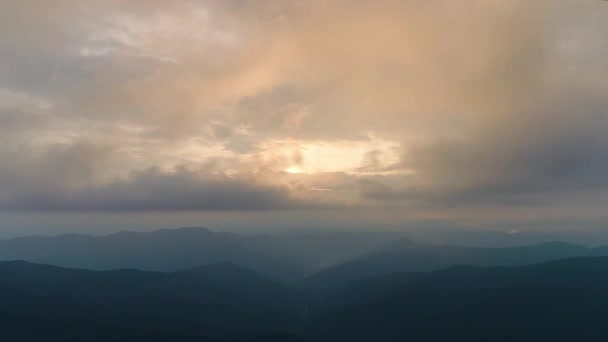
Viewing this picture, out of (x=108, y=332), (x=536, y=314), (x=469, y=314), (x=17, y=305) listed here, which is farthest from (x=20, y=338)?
(x=536, y=314)

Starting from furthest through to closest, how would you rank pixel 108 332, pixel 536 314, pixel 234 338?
pixel 536 314 < pixel 234 338 < pixel 108 332

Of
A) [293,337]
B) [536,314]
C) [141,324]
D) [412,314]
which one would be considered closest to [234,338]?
[293,337]

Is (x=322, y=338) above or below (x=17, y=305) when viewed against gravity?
below

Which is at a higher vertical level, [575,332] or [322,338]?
[575,332]

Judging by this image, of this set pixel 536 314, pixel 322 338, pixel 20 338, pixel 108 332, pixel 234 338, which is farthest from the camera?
pixel 322 338

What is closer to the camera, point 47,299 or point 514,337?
point 514,337

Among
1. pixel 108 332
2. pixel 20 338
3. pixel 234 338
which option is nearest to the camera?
pixel 20 338

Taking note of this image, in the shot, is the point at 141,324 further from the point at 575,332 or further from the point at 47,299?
the point at 575,332

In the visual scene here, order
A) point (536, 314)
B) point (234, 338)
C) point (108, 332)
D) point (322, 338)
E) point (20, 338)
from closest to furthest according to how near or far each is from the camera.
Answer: point (20, 338), point (108, 332), point (234, 338), point (536, 314), point (322, 338)

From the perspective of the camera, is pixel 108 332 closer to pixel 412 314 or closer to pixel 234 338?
pixel 234 338
